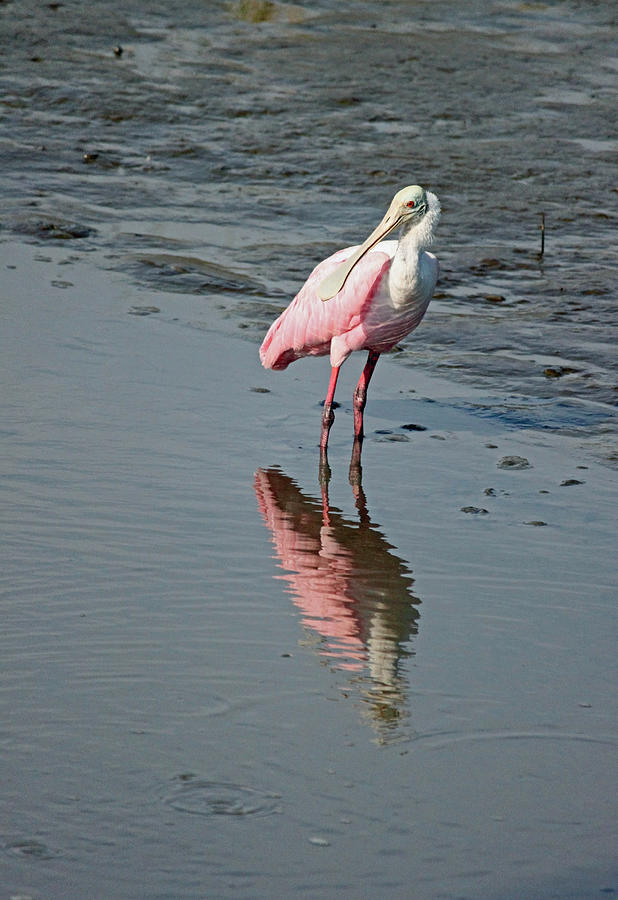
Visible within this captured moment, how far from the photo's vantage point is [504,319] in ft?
27.2

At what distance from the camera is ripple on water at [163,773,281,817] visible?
3.38 metres

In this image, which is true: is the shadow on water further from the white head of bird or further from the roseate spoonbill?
the white head of bird

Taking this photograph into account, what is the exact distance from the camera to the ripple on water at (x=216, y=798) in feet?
11.1

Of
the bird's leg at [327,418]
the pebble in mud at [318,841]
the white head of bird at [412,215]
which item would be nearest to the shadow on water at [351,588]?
the bird's leg at [327,418]

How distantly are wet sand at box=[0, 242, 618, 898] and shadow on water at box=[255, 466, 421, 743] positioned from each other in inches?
0.5

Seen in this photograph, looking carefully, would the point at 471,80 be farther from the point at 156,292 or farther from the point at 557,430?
the point at 557,430

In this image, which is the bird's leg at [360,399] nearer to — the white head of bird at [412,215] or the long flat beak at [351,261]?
the long flat beak at [351,261]

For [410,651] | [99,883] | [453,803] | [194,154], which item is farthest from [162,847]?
[194,154]

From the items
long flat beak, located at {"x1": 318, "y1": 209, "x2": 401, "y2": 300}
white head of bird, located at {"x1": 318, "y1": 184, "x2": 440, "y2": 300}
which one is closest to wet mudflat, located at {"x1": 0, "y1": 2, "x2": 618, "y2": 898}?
long flat beak, located at {"x1": 318, "y1": 209, "x2": 401, "y2": 300}

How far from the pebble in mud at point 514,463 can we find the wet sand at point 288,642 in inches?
1.7

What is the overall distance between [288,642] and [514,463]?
2176 millimetres

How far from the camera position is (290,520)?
18.1 ft

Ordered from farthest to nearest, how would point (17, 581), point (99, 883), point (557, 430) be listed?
point (557, 430), point (17, 581), point (99, 883)

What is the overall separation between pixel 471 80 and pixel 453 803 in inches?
431
